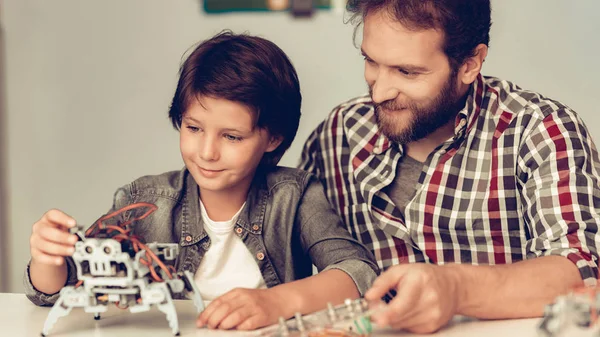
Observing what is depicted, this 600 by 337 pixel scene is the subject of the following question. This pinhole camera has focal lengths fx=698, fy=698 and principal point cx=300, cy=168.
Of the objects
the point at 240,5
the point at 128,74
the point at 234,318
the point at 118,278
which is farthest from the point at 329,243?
the point at 128,74

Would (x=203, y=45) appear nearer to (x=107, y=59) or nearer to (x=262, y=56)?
(x=262, y=56)

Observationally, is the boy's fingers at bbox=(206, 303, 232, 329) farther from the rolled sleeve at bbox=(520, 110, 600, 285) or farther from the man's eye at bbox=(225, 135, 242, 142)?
the rolled sleeve at bbox=(520, 110, 600, 285)

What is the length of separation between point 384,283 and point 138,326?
365 mm

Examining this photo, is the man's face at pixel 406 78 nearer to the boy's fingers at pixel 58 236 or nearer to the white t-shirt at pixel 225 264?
the white t-shirt at pixel 225 264

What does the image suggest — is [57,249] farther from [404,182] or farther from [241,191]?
[404,182]

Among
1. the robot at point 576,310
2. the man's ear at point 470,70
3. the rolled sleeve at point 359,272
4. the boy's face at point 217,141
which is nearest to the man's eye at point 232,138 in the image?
the boy's face at point 217,141

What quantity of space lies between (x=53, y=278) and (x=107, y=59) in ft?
5.55

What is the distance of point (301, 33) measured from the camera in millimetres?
2533

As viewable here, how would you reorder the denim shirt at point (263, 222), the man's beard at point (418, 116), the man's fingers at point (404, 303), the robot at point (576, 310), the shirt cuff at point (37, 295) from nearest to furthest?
the robot at point (576, 310)
the man's fingers at point (404, 303)
the shirt cuff at point (37, 295)
the denim shirt at point (263, 222)
the man's beard at point (418, 116)

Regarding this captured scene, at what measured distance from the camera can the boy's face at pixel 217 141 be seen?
3.97 ft

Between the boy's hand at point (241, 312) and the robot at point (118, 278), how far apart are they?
0.17 feet

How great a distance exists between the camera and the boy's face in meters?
1.21

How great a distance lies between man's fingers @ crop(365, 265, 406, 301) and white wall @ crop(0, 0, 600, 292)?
1642 mm

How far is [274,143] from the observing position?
1.36 meters
